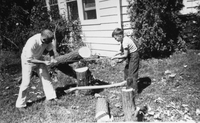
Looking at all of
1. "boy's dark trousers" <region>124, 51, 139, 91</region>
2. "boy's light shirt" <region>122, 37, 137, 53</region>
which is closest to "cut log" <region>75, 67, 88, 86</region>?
"boy's dark trousers" <region>124, 51, 139, 91</region>

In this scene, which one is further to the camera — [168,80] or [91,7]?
[91,7]

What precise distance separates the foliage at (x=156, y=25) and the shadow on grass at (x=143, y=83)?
1385 millimetres

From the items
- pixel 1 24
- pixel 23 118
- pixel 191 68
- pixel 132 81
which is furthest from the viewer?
pixel 1 24

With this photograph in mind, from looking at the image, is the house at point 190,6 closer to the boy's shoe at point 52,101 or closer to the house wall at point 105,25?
the house wall at point 105,25

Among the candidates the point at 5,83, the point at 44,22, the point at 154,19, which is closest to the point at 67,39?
the point at 44,22

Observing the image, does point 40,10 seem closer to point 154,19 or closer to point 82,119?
point 154,19

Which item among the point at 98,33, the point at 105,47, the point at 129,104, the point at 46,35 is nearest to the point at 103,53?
the point at 105,47

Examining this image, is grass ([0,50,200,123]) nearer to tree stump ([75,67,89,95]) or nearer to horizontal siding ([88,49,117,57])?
tree stump ([75,67,89,95])

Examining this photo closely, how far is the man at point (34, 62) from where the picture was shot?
171 inches

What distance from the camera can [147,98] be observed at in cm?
438

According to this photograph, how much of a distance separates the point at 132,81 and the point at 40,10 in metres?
6.90

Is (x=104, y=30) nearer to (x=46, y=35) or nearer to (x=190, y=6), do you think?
(x=190, y=6)

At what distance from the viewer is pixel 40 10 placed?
9.59 m

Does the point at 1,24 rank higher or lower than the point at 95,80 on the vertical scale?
higher
